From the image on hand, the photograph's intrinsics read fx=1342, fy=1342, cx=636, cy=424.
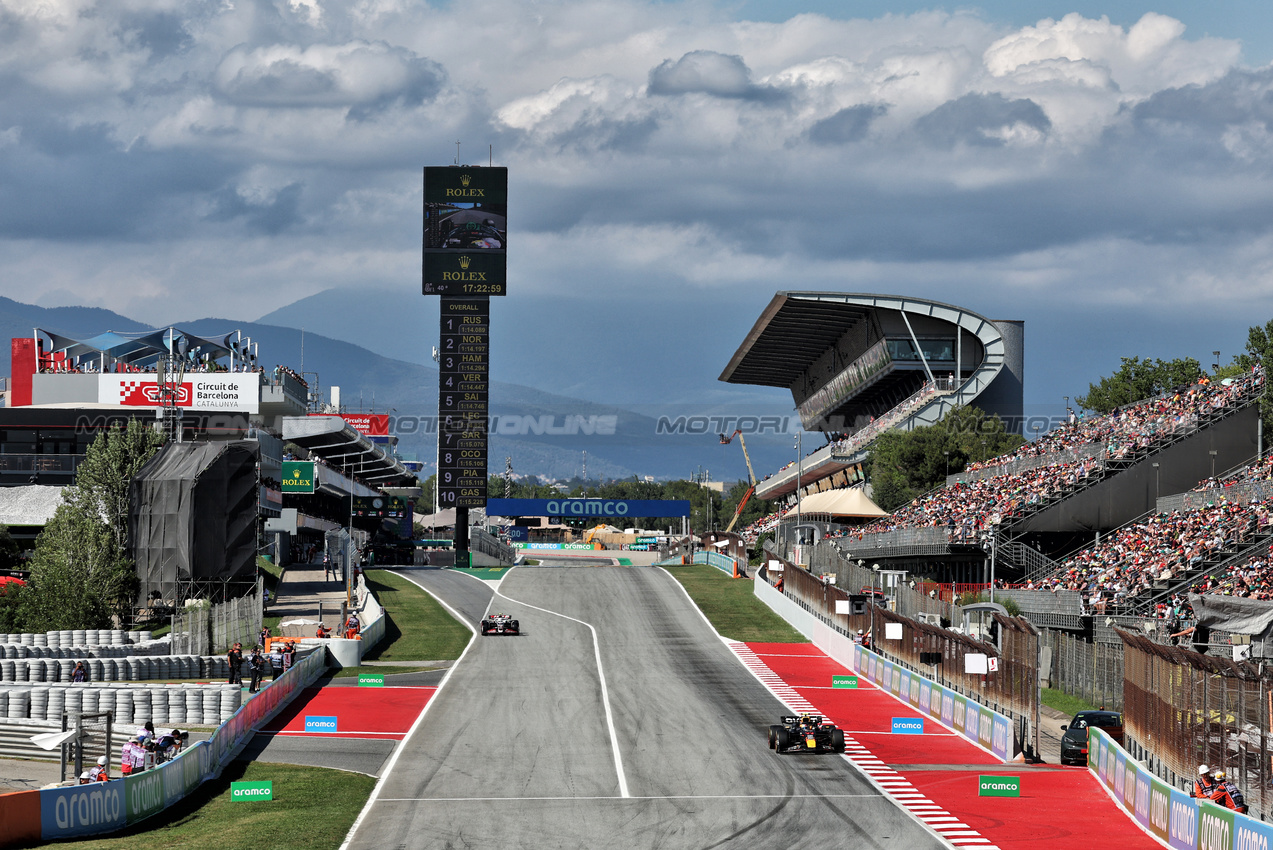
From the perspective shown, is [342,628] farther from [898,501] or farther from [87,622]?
[898,501]

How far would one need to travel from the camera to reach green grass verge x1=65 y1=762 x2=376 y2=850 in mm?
23109

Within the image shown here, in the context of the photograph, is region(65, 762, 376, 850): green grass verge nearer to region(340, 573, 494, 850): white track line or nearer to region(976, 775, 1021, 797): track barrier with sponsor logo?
region(340, 573, 494, 850): white track line

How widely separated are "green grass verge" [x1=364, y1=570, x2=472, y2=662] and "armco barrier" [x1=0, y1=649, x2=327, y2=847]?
2374cm

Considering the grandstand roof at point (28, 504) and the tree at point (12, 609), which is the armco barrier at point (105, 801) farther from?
the grandstand roof at point (28, 504)

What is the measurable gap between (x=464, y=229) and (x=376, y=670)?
50.0 meters

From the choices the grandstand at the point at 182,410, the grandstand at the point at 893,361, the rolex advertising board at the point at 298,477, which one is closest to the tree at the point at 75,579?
the grandstand at the point at 182,410

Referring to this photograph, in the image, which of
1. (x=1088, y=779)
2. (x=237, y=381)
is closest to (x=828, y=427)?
(x=237, y=381)

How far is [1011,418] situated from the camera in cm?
11250

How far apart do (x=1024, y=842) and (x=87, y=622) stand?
43062 millimetres

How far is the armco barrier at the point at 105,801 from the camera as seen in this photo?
877 inches

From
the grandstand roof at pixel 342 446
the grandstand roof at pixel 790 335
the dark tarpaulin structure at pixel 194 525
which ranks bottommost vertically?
the dark tarpaulin structure at pixel 194 525

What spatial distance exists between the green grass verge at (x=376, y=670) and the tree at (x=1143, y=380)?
65827 mm

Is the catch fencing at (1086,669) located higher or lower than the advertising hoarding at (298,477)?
lower

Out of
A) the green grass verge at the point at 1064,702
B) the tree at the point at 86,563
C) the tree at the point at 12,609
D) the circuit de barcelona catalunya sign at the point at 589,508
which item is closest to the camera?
the green grass verge at the point at 1064,702
